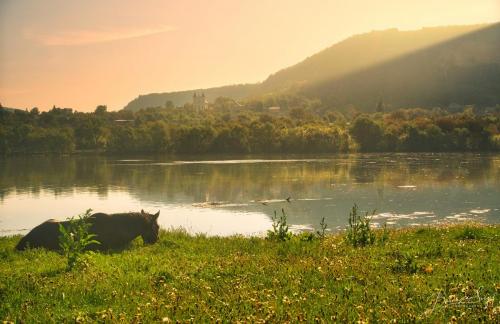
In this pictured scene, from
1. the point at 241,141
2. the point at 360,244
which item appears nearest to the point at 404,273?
the point at 360,244

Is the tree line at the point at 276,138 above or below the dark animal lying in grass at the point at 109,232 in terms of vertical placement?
above

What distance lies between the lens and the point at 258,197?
5441cm

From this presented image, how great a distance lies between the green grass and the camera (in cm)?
923

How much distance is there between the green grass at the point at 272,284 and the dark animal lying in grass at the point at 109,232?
2.88 meters

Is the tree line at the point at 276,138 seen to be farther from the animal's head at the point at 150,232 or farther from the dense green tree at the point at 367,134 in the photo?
the animal's head at the point at 150,232

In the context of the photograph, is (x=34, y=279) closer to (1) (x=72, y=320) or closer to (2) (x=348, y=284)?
(1) (x=72, y=320)

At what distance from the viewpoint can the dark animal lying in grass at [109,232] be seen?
2173 centimetres

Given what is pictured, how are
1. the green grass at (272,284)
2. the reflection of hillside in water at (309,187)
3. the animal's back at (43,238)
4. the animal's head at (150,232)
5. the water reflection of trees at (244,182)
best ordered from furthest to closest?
the water reflection of trees at (244,182) → the reflection of hillside in water at (309,187) → the animal's head at (150,232) → the animal's back at (43,238) → the green grass at (272,284)

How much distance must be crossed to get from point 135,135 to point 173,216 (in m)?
142

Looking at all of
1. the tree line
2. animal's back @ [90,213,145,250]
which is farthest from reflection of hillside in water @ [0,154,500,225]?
the tree line

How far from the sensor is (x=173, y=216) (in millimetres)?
41344

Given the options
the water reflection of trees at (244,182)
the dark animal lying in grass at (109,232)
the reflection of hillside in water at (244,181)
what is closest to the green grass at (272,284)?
the dark animal lying in grass at (109,232)

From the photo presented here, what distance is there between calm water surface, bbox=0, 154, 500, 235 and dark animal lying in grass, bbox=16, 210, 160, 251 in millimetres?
8315

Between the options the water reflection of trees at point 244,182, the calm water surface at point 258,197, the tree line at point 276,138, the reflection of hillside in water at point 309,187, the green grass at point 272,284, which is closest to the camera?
the green grass at point 272,284
